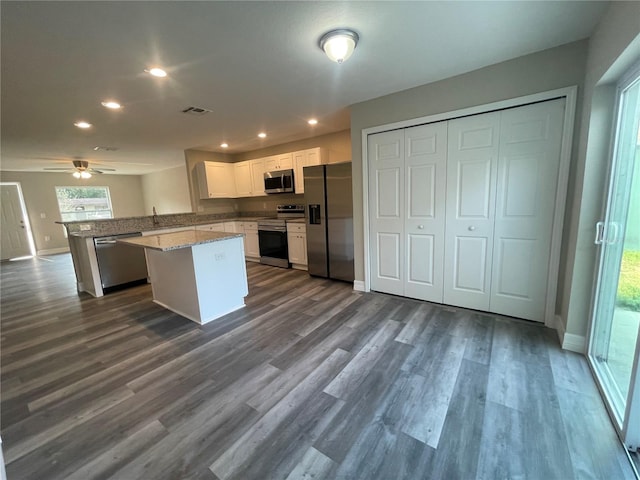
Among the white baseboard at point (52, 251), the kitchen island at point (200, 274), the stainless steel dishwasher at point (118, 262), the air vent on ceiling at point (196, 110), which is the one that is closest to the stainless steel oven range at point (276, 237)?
the kitchen island at point (200, 274)

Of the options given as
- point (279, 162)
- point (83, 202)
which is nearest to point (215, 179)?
point (279, 162)

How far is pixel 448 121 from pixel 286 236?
10.4ft

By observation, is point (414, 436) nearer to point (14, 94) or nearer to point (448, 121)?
point (448, 121)

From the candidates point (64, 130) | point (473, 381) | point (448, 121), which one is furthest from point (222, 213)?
point (473, 381)

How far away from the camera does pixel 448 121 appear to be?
271cm

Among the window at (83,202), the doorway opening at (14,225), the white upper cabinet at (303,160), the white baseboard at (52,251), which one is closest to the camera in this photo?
the white upper cabinet at (303,160)

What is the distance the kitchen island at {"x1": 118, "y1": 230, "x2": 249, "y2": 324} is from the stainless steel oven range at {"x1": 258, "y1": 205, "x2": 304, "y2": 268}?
1.71 metres

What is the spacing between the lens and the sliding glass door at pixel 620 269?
61.6 inches

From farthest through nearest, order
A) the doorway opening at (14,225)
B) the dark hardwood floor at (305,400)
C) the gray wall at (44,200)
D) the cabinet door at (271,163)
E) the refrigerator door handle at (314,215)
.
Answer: the gray wall at (44,200)
the doorway opening at (14,225)
the cabinet door at (271,163)
the refrigerator door handle at (314,215)
the dark hardwood floor at (305,400)

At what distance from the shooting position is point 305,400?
1.74 metres

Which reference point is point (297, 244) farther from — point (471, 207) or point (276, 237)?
point (471, 207)

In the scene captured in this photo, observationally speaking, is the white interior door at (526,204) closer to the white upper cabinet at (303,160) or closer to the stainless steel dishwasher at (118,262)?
the white upper cabinet at (303,160)

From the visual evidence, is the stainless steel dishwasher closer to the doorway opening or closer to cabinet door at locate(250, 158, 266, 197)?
cabinet door at locate(250, 158, 266, 197)

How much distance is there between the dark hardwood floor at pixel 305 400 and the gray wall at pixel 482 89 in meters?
1.31
